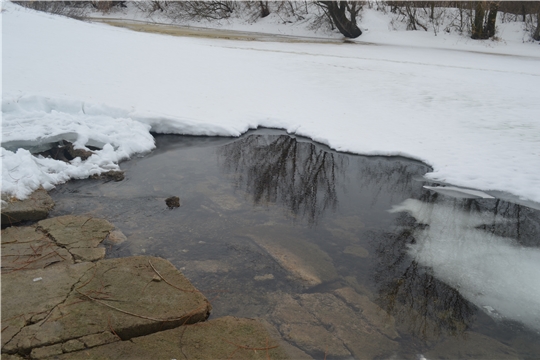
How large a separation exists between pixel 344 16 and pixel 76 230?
18.8m

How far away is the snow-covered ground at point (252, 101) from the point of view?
663 centimetres

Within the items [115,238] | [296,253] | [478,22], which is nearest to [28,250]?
[115,238]

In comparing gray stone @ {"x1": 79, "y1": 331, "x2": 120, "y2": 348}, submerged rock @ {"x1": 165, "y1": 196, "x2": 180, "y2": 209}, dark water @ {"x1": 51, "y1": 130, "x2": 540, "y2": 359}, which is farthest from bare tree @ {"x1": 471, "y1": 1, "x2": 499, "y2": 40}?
gray stone @ {"x1": 79, "y1": 331, "x2": 120, "y2": 348}

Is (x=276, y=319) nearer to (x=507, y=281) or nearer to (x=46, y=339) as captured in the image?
(x=46, y=339)

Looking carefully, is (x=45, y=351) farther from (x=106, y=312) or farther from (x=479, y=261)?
(x=479, y=261)

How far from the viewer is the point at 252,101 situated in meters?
9.70

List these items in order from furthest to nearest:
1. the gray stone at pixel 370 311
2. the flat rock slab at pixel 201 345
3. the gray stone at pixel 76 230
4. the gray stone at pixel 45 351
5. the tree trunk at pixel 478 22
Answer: the tree trunk at pixel 478 22, the gray stone at pixel 76 230, the gray stone at pixel 370 311, the flat rock slab at pixel 201 345, the gray stone at pixel 45 351

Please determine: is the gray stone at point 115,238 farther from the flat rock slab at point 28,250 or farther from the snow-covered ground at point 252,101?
the snow-covered ground at point 252,101

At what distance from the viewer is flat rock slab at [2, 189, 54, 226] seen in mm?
4613

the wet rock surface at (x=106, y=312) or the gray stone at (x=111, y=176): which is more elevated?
the gray stone at (x=111, y=176)

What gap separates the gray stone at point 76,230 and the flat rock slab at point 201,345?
157 cm

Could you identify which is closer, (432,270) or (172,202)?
(432,270)

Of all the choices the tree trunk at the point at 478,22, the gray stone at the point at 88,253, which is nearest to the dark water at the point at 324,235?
the gray stone at the point at 88,253

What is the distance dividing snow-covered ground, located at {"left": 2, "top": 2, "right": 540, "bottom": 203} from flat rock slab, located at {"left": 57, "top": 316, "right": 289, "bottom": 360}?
9.71 feet
